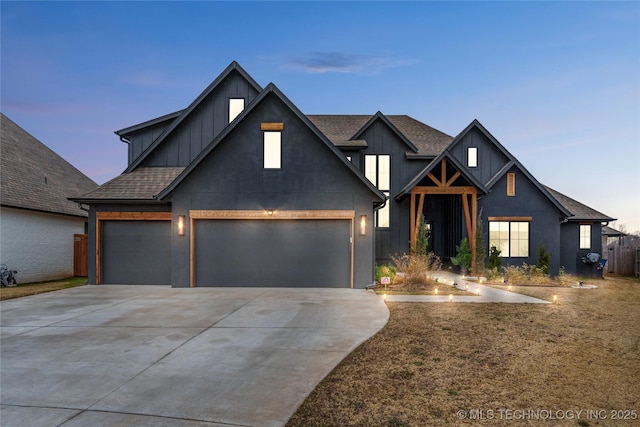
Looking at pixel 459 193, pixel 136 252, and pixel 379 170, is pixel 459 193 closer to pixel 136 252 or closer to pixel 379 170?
pixel 379 170

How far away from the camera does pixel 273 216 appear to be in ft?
43.7

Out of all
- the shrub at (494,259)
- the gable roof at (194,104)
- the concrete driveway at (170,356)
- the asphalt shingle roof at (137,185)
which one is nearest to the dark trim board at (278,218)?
the asphalt shingle roof at (137,185)

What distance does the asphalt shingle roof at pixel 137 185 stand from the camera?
13797 millimetres

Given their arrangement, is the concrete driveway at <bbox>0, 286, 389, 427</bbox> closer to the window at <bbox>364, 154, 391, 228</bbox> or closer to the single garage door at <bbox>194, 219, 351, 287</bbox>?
the single garage door at <bbox>194, 219, 351, 287</bbox>

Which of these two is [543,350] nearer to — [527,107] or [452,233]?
[452,233]

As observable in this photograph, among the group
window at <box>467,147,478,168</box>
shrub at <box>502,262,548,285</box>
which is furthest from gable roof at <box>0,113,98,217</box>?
shrub at <box>502,262,548,285</box>

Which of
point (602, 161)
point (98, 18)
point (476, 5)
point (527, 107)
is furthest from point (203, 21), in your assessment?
point (602, 161)

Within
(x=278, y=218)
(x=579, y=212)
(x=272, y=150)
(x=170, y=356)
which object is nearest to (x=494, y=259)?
(x=579, y=212)

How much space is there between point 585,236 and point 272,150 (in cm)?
1797

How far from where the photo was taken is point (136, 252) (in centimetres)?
1409

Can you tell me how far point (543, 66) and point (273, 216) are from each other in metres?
15.7

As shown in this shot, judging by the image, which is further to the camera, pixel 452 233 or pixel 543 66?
pixel 452 233

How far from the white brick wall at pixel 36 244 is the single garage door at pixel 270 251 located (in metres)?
8.34

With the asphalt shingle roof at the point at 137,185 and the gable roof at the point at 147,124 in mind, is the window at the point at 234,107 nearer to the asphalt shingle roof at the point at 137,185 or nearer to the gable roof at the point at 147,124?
the gable roof at the point at 147,124
